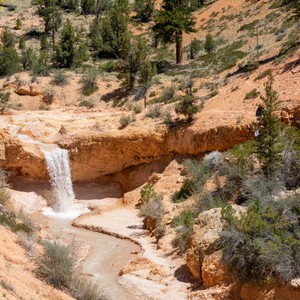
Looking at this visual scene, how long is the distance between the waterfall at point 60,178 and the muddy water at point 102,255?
209 cm

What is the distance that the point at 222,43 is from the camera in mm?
43062

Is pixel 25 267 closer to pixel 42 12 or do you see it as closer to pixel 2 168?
pixel 2 168

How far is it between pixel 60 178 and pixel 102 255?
293 inches

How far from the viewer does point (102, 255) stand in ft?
59.3

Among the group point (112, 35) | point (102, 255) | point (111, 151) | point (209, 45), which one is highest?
point (112, 35)

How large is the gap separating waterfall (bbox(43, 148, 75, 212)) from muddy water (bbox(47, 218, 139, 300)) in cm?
209

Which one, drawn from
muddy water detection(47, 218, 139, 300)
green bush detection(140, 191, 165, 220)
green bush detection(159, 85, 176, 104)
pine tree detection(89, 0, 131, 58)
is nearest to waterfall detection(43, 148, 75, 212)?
muddy water detection(47, 218, 139, 300)

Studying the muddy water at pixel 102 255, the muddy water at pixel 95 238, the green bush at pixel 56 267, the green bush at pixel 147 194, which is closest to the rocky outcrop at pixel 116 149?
the muddy water at pixel 95 238

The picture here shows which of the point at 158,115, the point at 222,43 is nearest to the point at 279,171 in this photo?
the point at 158,115

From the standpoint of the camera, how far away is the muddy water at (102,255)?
49.5 ft

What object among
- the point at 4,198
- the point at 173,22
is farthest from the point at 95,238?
the point at 173,22

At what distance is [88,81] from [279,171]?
22.3 metres

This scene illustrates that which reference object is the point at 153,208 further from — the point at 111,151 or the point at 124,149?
the point at 111,151

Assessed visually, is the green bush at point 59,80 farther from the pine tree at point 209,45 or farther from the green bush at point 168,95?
the pine tree at point 209,45
